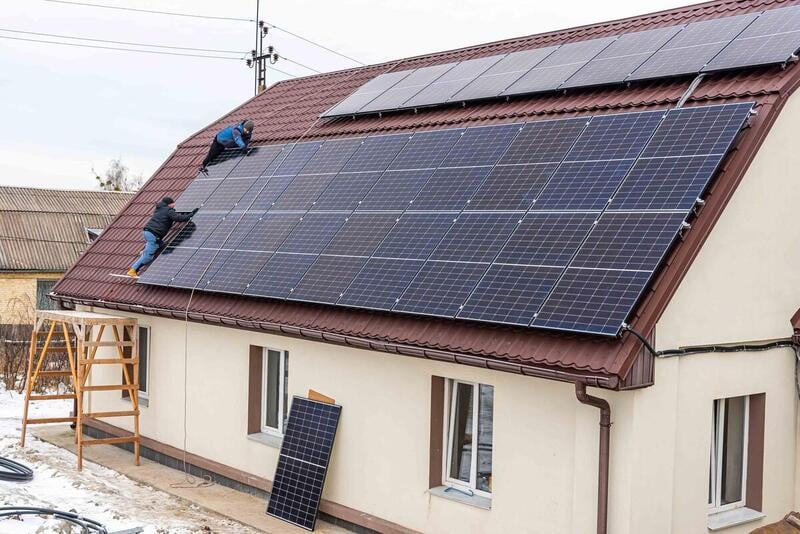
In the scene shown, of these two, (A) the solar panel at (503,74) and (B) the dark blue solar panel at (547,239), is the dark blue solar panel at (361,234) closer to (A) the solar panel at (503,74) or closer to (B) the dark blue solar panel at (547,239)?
(B) the dark blue solar panel at (547,239)

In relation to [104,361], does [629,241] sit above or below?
above

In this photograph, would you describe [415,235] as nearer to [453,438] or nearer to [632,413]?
[453,438]

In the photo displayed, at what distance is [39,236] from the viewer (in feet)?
109

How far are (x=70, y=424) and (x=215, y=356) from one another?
556cm

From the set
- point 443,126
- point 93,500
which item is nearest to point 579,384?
point 443,126

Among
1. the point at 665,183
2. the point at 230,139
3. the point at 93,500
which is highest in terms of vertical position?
the point at 230,139

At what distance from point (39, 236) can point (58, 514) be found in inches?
974

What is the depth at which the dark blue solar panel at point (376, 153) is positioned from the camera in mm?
13094

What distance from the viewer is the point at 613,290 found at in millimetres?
8641

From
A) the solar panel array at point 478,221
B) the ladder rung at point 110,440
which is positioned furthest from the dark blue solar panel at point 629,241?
the ladder rung at point 110,440

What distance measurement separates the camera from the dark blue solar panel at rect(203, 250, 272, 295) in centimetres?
1294

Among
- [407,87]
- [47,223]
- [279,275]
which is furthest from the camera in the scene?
[47,223]

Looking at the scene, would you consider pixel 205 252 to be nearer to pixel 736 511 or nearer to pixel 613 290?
pixel 613 290

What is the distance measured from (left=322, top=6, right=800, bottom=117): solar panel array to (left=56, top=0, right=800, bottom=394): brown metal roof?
0.64 ft
